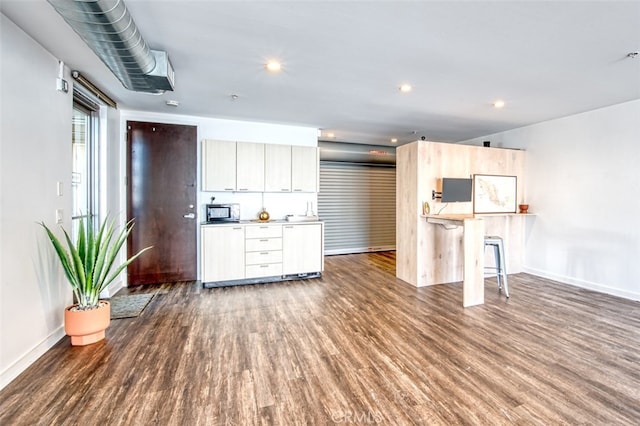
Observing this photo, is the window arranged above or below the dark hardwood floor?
above

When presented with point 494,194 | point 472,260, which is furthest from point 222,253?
point 494,194

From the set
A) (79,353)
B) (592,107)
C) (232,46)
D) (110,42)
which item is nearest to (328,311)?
(79,353)

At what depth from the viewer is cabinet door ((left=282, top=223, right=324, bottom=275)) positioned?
4.70 metres

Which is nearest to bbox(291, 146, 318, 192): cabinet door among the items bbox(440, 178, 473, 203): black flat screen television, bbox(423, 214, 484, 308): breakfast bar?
bbox(440, 178, 473, 203): black flat screen television

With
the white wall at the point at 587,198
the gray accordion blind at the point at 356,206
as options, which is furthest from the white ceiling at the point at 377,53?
the gray accordion blind at the point at 356,206

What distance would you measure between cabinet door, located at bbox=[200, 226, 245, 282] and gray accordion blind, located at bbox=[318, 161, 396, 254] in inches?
112

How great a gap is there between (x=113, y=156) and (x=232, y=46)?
2.84 metres

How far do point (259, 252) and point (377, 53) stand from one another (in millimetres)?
3186

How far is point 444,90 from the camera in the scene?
3496mm

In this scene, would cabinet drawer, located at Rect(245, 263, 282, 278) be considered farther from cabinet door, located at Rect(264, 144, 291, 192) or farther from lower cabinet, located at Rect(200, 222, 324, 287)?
cabinet door, located at Rect(264, 144, 291, 192)

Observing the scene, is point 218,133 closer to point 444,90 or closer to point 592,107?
point 444,90

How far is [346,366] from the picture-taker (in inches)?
91.0

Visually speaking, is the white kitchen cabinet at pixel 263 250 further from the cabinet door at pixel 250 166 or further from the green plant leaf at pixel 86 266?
the green plant leaf at pixel 86 266

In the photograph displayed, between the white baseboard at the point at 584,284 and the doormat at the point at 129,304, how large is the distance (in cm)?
619
